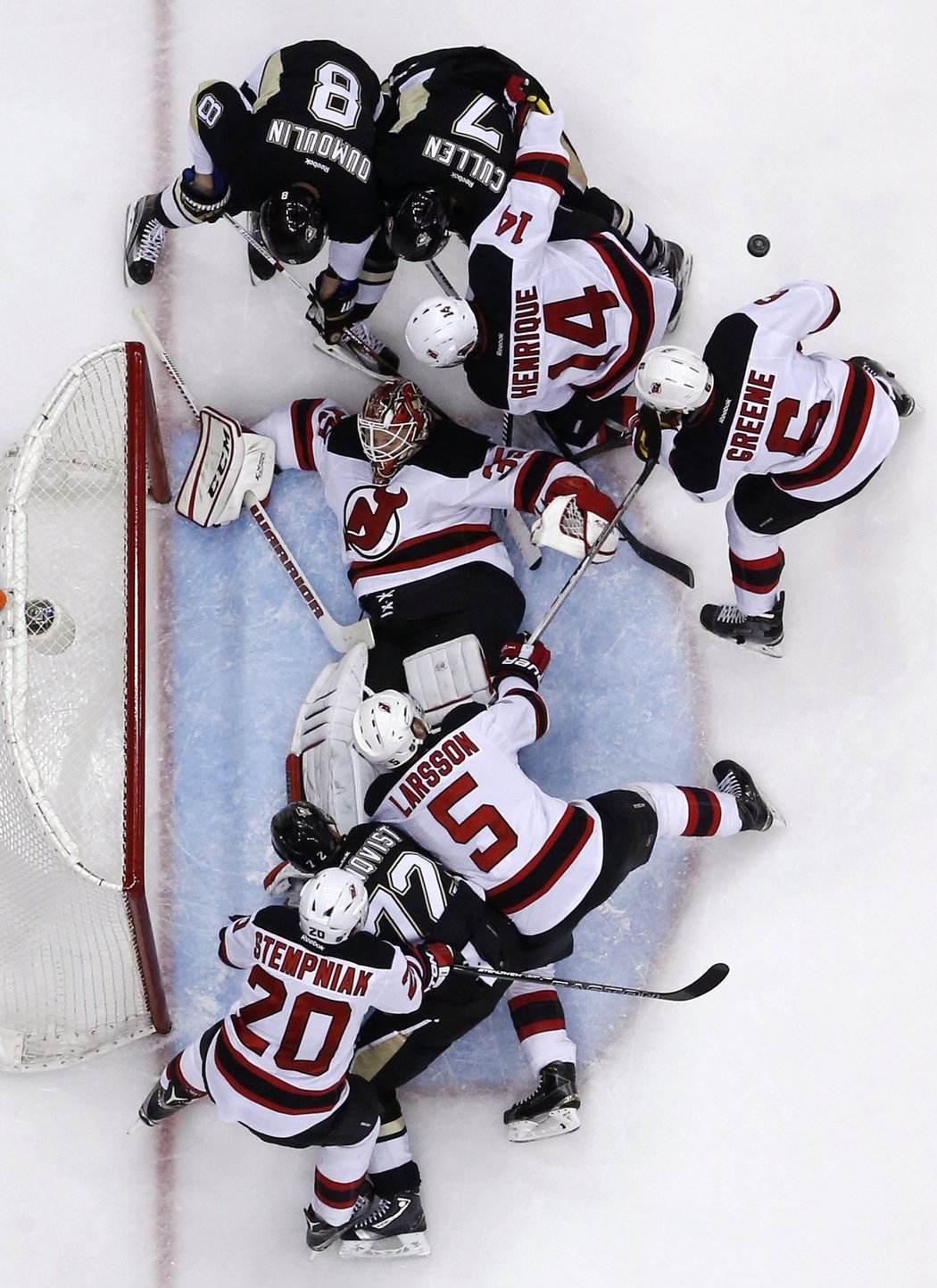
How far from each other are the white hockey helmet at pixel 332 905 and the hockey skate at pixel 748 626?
1.36m

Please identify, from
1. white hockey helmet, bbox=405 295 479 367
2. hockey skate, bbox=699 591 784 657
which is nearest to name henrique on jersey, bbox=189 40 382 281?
white hockey helmet, bbox=405 295 479 367

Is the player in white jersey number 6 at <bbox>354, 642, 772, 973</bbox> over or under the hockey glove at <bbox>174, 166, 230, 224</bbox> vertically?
under

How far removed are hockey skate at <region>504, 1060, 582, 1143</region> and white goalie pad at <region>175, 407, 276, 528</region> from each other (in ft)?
5.64

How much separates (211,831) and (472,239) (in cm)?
171

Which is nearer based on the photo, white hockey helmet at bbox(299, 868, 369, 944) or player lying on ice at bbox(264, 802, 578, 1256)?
white hockey helmet at bbox(299, 868, 369, 944)

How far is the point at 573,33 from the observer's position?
3768 mm

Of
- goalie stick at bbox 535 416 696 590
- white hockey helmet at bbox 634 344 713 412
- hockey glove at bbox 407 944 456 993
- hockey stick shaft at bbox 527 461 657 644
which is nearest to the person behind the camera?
white hockey helmet at bbox 634 344 713 412

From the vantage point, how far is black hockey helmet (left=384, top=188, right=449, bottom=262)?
2.89 meters

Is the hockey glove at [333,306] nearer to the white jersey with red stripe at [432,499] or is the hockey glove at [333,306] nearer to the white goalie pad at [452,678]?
the white jersey with red stripe at [432,499]

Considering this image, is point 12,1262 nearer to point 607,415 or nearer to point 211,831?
point 211,831

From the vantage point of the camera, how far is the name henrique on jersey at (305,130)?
290cm

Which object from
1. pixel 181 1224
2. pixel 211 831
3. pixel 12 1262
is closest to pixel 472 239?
pixel 211 831

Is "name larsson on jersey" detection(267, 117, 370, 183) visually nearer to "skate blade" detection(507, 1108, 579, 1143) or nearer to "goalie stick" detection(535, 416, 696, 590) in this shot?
"goalie stick" detection(535, 416, 696, 590)

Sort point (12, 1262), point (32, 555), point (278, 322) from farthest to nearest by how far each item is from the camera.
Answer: point (278, 322), point (12, 1262), point (32, 555)
